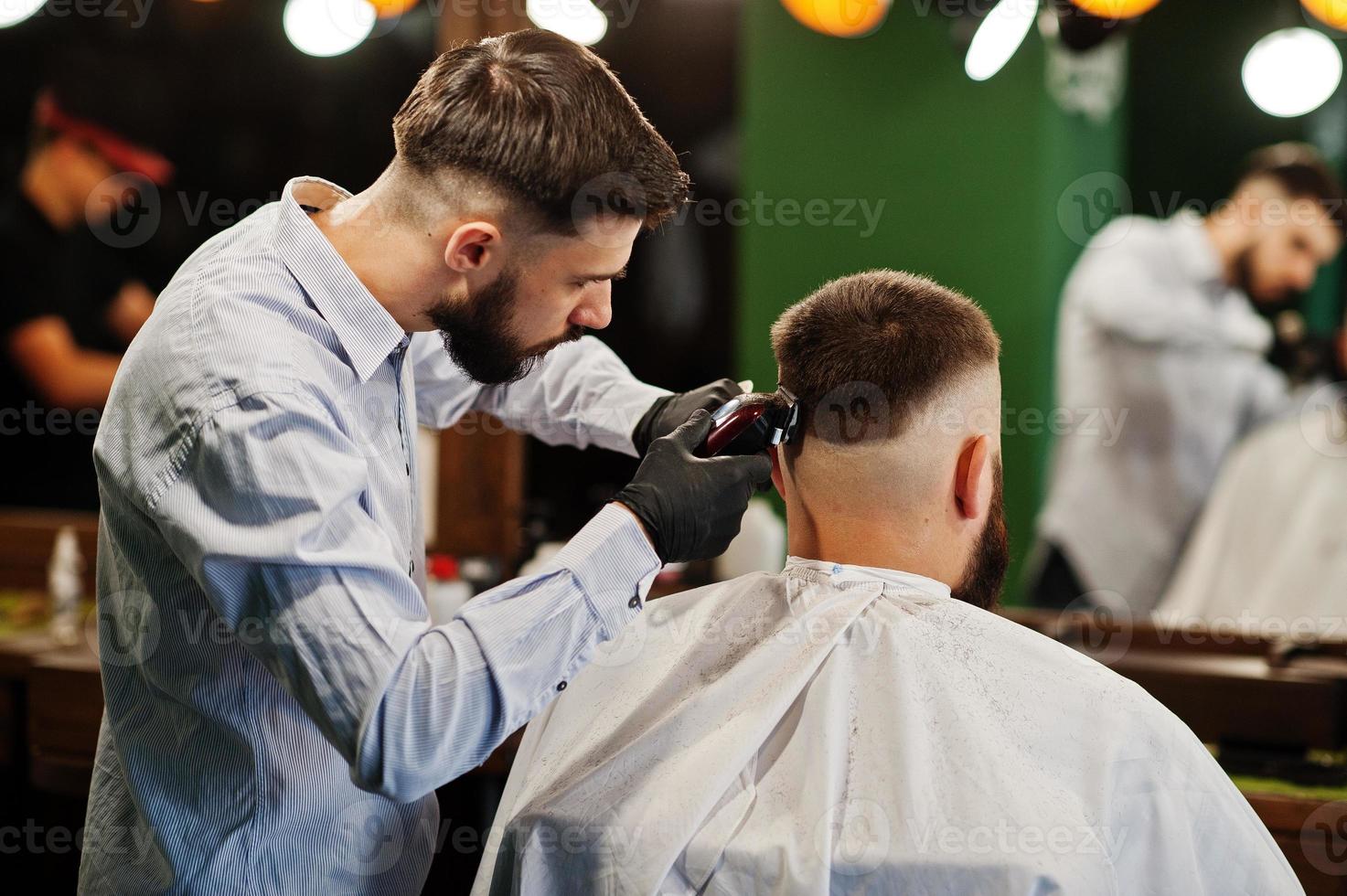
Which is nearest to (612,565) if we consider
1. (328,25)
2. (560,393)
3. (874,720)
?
(874,720)

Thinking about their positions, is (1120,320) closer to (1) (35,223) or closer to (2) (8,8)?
(1) (35,223)

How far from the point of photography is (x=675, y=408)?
68.6 inches

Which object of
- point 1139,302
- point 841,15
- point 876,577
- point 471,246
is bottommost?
point 876,577

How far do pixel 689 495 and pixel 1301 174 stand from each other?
6.81ft

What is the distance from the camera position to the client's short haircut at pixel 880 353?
4.82 ft

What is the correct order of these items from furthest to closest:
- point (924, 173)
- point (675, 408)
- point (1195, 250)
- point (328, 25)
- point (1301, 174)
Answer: point (328, 25) < point (924, 173) < point (1195, 250) < point (1301, 174) < point (675, 408)

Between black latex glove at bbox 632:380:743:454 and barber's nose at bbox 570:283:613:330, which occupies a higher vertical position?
barber's nose at bbox 570:283:613:330

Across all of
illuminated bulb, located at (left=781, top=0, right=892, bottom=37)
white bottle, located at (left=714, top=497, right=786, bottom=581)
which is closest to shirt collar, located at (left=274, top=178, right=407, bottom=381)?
white bottle, located at (left=714, top=497, right=786, bottom=581)

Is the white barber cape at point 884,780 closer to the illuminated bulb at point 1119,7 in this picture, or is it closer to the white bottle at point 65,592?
the illuminated bulb at point 1119,7

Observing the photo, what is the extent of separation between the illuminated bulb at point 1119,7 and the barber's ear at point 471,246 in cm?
199

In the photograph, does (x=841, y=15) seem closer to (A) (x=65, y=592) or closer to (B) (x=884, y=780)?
(B) (x=884, y=780)

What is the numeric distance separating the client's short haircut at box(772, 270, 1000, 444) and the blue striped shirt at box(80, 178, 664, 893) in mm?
393

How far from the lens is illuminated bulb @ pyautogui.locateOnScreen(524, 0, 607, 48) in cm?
301

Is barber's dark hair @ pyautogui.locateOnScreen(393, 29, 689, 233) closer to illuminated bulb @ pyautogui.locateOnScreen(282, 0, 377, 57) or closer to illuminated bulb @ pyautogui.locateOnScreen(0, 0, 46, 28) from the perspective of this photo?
illuminated bulb @ pyautogui.locateOnScreen(282, 0, 377, 57)
